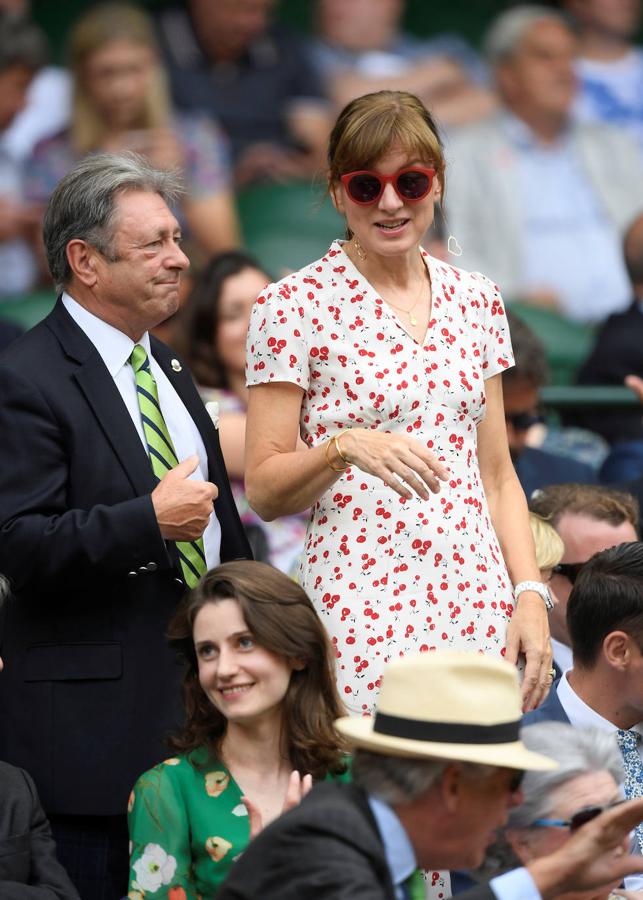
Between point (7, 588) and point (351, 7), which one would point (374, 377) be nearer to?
point (7, 588)

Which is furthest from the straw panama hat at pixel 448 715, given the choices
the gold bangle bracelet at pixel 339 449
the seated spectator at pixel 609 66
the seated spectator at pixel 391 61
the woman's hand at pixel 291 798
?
the seated spectator at pixel 609 66

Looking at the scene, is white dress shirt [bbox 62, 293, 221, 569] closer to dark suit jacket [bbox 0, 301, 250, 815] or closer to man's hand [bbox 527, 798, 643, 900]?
dark suit jacket [bbox 0, 301, 250, 815]

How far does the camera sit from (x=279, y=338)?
3.72 metres

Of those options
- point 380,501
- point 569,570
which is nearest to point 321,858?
point 380,501

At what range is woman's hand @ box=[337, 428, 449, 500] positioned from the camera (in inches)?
132

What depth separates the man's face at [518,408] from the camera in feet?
17.6

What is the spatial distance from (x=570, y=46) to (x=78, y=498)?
6.23 meters

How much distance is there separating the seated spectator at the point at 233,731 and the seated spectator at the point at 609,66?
6.36 metres

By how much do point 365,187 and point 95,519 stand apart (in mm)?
905

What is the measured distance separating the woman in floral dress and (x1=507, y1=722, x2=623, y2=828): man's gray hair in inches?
14.3

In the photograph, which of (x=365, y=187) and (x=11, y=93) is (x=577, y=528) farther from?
(x=11, y=93)

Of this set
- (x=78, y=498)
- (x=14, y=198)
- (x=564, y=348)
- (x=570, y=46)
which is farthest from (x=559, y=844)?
(x=570, y=46)

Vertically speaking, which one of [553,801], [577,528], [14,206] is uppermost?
[14,206]

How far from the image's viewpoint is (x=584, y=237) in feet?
30.9
